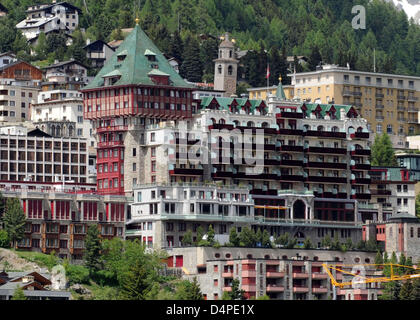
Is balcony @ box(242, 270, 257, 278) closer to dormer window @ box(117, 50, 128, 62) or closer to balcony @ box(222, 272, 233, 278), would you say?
balcony @ box(222, 272, 233, 278)

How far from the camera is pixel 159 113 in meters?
182

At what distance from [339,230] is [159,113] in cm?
2680

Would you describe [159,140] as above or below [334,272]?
above

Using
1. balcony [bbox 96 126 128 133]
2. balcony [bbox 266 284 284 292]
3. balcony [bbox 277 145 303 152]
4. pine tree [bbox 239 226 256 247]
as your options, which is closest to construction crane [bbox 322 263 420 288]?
balcony [bbox 266 284 284 292]

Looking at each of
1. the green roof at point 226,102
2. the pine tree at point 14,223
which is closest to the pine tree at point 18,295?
the pine tree at point 14,223

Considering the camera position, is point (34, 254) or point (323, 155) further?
point (323, 155)

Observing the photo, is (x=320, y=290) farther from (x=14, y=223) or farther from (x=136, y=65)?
(x=136, y=65)

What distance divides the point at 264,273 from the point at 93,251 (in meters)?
18.6

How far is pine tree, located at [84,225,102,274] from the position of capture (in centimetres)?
15925

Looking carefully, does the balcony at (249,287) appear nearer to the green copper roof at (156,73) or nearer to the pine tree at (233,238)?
the pine tree at (233,238)

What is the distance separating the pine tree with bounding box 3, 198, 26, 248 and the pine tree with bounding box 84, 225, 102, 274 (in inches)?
284

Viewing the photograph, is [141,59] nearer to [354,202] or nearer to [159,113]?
[159,113]

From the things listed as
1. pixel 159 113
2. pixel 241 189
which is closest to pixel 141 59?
pixel 159 113
